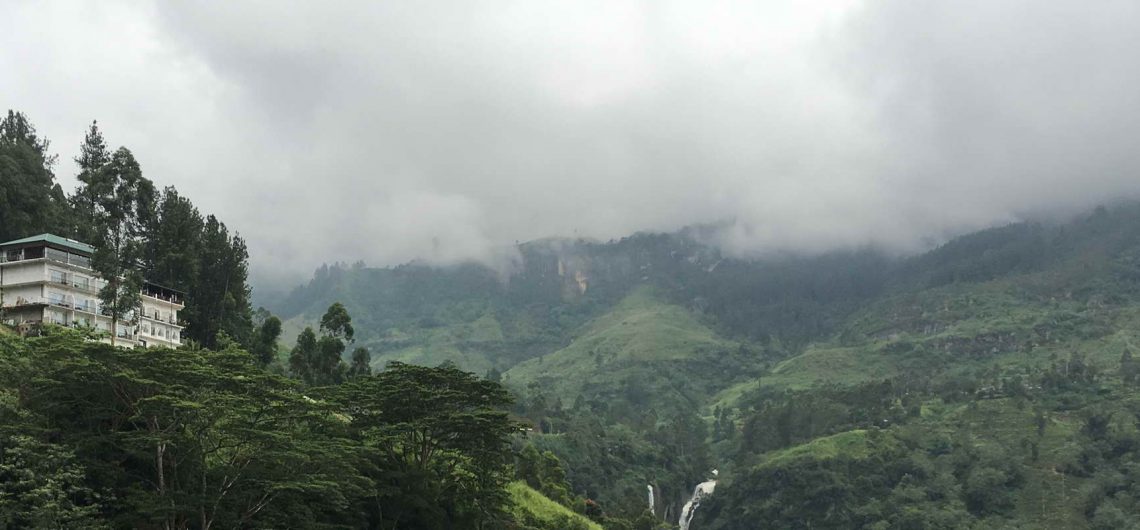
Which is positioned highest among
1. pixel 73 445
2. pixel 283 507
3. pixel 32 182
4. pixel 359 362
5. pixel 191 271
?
pixel 32 182

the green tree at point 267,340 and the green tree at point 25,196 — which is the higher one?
the green tree at point 25,196

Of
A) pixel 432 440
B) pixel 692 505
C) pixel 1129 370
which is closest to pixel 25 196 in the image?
pixel 432 440

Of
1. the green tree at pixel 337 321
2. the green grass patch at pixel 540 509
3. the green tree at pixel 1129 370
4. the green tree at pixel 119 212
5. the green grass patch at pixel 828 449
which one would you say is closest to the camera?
the green tree at pixel 119 212

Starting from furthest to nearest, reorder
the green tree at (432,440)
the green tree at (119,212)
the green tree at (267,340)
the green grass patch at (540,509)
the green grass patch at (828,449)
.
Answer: the green grass patch at (828,449)
the green tree at (267,340)
the green grass patch at (540,509)
the green tree at (119,212)
the green tree at (432,440)

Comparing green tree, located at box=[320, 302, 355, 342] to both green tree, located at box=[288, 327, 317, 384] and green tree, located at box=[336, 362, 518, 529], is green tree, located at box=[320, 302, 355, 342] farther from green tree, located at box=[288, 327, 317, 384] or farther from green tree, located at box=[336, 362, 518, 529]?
green tree, located at box=[336, 362, 518, 529]

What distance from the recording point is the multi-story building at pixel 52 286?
222 ft

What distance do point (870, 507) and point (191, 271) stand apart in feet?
342

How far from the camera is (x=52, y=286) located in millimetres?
68188

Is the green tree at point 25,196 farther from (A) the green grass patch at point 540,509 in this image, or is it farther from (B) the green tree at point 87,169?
(A) the green grass patch at point 540,509

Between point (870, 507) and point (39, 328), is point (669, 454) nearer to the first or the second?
point (870, 507)

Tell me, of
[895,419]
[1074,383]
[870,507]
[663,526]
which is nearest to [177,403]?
[663,526]

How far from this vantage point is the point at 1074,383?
18062 cm

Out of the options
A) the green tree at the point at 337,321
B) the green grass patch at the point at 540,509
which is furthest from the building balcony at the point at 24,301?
the green grass patch at the point at 540,509

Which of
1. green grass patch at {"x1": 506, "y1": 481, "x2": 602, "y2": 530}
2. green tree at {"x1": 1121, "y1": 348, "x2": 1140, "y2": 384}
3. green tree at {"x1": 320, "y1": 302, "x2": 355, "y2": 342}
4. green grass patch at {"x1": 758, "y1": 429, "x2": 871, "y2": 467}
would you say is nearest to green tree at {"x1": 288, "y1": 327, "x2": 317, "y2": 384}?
green tree at {"x1": 320, "y1": 302, "x2": 355, "y2": 342}
